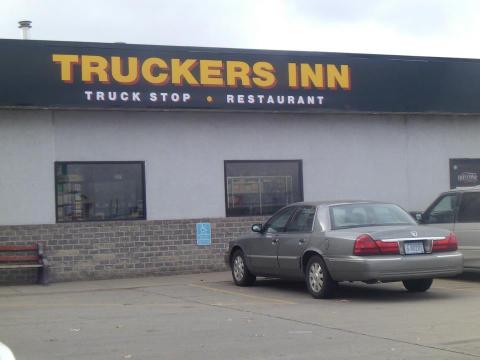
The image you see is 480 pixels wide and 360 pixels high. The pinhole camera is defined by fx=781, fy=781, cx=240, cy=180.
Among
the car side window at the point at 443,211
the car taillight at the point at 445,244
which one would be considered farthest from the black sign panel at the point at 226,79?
the car taillight at the point at 445,244

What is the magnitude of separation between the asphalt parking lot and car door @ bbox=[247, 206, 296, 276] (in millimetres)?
438

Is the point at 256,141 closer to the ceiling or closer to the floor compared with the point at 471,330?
closer to the ceiling

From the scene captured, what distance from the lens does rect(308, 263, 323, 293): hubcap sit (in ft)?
39.7

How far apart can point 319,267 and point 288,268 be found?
0.93 metres

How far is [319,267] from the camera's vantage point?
1212 centimetres

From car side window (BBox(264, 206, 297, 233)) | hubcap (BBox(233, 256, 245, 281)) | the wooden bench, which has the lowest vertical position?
hubcap (BBox(233, 256, 245, 281))

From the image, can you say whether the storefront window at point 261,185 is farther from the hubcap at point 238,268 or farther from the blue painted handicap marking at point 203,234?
the hubcap at point 238,268

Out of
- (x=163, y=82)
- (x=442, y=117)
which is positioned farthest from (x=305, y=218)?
(x=442, y=117)

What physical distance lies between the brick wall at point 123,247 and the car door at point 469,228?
5.35 m

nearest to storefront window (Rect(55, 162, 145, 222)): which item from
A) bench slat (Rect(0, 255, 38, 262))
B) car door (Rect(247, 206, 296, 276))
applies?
bench slat (Rect(0, 255, 38, 262))

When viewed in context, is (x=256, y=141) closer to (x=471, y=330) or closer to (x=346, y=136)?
(x=346, y=136)

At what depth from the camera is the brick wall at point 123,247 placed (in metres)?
16.4

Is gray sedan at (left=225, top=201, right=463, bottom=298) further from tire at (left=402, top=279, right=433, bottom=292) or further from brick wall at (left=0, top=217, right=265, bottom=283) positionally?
brick wall at (left=0, top=217, right=265, bottom=283)

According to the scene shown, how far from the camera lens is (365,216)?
12.5 metres
